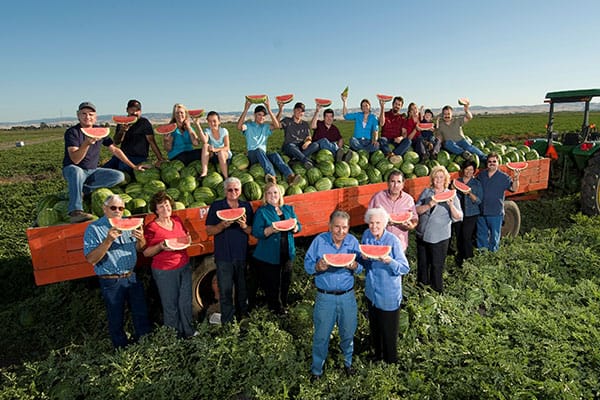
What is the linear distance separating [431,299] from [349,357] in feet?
5.55

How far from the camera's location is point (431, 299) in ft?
17.9

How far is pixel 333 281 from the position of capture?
4035mm

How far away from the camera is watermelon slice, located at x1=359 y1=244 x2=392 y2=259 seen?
12.8ft

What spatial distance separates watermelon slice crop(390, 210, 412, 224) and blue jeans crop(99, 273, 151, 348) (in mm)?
3459

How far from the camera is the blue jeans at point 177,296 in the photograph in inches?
194

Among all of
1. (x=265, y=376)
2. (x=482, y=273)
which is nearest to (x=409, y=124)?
(x=482, y=273)

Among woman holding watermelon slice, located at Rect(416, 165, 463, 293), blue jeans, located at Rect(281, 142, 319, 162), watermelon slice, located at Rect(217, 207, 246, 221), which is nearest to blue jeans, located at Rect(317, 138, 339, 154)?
blue jeans, located at Rect(281, 142, 319, 162)

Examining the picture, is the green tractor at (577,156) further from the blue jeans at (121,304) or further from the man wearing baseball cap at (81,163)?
the man wearing baseball cap at (81,163)

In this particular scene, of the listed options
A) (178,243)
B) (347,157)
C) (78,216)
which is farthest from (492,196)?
(78,216)

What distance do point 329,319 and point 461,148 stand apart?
6245 millimetres

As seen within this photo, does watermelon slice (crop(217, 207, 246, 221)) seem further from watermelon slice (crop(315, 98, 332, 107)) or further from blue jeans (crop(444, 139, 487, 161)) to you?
blue jeans (crop(444, 139, 487, 161))

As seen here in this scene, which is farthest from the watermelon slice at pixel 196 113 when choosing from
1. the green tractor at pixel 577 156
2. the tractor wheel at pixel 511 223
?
the green tractor at pixel 577 156

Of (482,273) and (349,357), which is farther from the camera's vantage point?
(482,273)

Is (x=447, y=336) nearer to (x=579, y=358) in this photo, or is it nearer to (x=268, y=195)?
(x=579, y=358)
